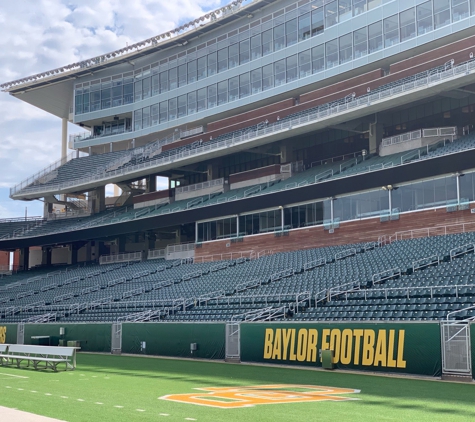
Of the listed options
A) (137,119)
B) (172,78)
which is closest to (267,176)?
(172,78)

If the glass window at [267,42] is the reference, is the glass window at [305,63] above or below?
below

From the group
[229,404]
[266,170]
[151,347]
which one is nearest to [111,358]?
[151,347]

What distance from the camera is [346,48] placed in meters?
43.1

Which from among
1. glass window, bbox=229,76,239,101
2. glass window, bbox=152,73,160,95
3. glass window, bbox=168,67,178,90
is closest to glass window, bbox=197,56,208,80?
glass window, bbox=168,67,178,90

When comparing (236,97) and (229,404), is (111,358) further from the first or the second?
(236,97)

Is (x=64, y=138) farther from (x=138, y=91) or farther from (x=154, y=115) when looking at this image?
(x=154, y=115)

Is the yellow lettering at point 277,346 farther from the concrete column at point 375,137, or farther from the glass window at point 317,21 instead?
the glass window at point 317,21

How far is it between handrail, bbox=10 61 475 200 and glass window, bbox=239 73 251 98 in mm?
3668

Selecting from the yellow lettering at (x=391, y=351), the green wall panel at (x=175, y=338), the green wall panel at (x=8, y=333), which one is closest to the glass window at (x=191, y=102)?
the green wall panel at (x=8, y=333)

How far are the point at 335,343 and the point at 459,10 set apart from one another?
2467cm

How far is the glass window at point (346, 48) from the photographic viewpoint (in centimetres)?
4281

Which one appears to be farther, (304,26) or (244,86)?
(244,86)

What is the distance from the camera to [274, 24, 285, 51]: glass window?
47.8 metres

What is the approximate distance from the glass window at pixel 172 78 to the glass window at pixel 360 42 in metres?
19.0
